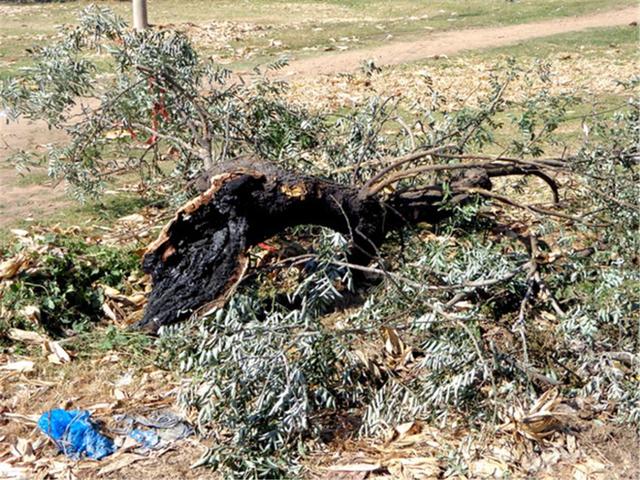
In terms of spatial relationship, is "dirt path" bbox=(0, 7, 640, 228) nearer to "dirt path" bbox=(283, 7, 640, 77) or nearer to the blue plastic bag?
"dirt path" bbox=(283, 7, 640, 77)

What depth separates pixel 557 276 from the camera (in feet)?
16.0

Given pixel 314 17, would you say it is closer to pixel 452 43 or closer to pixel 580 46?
pixel 452 43

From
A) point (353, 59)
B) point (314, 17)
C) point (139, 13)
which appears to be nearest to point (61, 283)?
point (139, 13)

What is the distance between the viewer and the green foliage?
5.20m

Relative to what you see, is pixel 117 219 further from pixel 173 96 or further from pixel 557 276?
pixel 557 276

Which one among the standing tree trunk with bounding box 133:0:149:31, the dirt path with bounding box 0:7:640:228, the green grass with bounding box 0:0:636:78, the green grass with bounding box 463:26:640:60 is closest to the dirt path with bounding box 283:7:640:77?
the dirt path with bounding box 0:7:640:228

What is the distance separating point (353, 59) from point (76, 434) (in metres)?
10.6

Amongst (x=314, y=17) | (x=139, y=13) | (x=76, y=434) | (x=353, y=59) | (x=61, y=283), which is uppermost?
(x=139, y=13)

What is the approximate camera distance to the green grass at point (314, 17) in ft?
51.7

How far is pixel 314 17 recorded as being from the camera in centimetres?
1952

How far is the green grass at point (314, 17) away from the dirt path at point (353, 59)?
0.64 m

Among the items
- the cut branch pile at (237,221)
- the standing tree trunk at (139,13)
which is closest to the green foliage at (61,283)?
the cut branch pile at (237,221)

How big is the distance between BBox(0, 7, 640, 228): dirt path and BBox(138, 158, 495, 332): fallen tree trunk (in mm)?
2307

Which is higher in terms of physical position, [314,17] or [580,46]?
[314,17]
